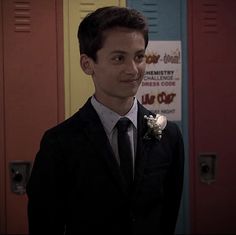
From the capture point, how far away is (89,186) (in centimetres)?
142

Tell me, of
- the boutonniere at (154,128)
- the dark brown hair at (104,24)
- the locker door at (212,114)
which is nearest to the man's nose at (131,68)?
the dark brown hair at (104,24)

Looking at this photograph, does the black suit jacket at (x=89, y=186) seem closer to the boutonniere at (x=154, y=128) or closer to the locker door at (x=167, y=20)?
the boutonniere at (x=154, y=128)

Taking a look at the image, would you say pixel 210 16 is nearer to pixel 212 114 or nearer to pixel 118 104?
pixel 212 114

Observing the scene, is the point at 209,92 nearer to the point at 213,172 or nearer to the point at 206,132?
the point at 206,132

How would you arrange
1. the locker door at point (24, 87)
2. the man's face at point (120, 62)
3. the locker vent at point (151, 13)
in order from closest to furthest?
1. the man's face at point (120, 62)
2. the locker door at point (24, 87)
3. the locker vent at point (151, 13)

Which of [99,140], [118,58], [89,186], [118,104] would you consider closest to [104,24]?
[118,58]

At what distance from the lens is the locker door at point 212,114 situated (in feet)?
7.24

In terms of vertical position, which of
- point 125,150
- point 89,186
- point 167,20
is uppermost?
point 167,20

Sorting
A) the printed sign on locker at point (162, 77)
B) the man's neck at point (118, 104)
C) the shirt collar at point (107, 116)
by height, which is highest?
the printed sign on locker at point (162, 77)

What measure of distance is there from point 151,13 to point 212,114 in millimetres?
636

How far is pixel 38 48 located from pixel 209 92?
0.94m

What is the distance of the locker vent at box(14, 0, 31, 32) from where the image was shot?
6.78 feet

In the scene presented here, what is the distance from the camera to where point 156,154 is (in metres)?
1.52

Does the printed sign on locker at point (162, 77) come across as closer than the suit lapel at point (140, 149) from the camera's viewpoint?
No
